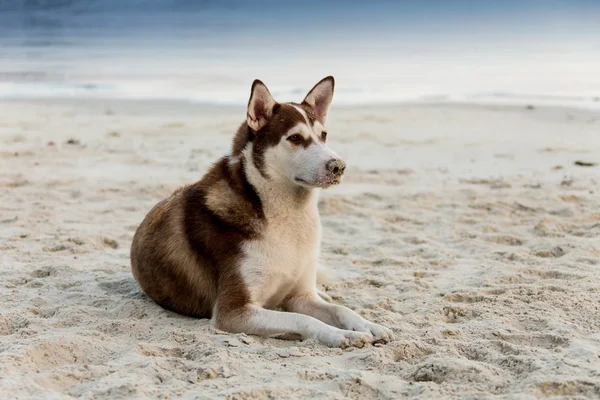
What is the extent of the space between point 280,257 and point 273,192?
1.46ft

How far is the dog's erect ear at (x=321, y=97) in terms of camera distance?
223 inches

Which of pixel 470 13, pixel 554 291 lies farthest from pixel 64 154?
pixel 470 13

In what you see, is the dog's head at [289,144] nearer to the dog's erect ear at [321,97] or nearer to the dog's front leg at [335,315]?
the dog's erect ear at [321,97]

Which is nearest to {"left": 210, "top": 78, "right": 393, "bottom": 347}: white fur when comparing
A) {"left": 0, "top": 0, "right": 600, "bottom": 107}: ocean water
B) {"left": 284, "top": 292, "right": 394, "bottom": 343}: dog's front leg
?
{"left": 284, "top": 292, "right": 394, "bottom": 343}: dog's front leg

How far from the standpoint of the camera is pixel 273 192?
5.28 metres

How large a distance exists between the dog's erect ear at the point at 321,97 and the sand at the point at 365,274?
1.46 m

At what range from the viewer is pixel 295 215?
5.35m

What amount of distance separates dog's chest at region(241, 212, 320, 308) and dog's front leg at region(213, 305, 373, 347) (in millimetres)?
174

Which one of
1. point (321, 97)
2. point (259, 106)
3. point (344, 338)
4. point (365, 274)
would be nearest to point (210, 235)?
point (259, 106)

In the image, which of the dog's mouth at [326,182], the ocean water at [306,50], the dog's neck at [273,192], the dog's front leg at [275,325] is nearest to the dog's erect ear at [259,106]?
the dog's neck at [273,192]

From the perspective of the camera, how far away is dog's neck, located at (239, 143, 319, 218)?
5270 mm

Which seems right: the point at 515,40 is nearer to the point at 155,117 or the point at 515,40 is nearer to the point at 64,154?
the point at 155,117

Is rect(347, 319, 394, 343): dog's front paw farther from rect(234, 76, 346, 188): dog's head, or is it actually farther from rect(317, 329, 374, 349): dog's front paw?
rect(234, 76, 346, 188): dog's head

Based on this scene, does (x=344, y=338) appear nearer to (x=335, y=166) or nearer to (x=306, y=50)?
(x=335, y=166)
